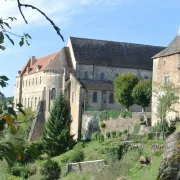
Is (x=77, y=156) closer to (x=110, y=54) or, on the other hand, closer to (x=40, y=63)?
(x=110, y=54)

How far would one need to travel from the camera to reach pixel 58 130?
45.8 m

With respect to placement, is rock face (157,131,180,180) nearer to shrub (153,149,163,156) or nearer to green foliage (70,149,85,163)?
shrub (153,149,163,156)

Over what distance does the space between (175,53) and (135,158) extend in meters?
11.0

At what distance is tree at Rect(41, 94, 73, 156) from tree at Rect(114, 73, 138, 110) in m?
5.55

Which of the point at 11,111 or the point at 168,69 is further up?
the point at 168,69

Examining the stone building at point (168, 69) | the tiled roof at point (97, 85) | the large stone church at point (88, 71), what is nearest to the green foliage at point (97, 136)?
the stone building at point (168, 69)

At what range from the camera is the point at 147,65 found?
60531mm

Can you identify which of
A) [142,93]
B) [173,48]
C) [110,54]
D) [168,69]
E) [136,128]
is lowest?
[136,128]

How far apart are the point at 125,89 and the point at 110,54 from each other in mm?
11702

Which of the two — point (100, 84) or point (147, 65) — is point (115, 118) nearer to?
point (100, 84)

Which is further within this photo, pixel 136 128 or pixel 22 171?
pixel 136 128

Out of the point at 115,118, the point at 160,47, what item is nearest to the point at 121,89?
the point at 115,118

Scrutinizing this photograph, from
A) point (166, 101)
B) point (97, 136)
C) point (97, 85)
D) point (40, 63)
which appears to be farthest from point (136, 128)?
point (40, 63)

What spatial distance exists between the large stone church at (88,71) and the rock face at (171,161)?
41.5 m
